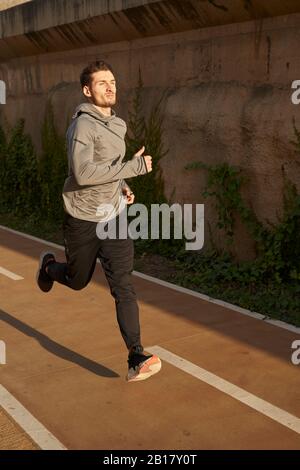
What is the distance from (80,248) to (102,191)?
44cm

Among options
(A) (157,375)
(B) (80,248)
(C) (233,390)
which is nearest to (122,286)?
(B) (80,248)

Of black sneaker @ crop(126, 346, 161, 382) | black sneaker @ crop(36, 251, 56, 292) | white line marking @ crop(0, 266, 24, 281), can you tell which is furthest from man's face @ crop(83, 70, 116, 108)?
white line marking @ crop(0, 266, 24, 281)

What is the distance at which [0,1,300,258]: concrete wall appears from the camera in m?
6.36

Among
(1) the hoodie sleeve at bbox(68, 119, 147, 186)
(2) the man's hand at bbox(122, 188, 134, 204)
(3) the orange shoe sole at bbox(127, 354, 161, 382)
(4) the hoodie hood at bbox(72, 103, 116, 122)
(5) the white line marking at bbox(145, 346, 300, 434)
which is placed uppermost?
(4) the hoodie hood at bbox(72, 103, 116, 122)

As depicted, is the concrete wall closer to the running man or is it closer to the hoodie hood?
the running man

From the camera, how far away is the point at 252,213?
22.5 feet

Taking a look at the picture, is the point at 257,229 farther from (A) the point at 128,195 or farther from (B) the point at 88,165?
(B) the point at 88,165

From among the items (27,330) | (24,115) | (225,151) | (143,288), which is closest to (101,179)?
(27,330)

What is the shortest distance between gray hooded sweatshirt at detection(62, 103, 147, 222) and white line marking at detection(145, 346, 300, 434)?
4.30ft

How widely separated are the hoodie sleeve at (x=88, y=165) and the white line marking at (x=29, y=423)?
156 cm

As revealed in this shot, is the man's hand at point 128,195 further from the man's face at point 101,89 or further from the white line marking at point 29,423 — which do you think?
the white line marking at point 29,423

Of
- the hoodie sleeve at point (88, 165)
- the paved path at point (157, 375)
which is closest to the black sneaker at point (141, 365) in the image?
the paved path at point (157, 375)

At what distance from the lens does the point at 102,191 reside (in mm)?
4207

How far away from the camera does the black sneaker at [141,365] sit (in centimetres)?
414
